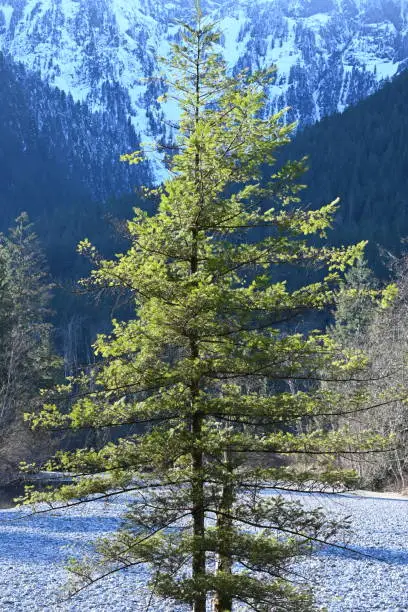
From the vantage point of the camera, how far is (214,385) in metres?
6.75

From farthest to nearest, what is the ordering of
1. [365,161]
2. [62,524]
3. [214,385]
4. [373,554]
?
1. [365,161]
2. [62,524]
3. [373,554]
4. [214,385]

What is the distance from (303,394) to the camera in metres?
6.29

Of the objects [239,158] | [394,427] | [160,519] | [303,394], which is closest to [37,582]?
[160,519]

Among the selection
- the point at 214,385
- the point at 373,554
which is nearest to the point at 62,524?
the point at 373,554

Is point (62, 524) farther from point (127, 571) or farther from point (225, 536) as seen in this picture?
point (225, 536)

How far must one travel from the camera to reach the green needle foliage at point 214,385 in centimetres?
609

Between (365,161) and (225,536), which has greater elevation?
(365,161)

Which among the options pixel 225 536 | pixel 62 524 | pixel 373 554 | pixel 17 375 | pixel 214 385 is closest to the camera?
pixel 225 536

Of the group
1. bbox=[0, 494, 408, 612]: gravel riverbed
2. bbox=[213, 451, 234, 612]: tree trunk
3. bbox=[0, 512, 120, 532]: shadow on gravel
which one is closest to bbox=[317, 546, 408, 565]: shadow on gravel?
bbox=[0, 494, 408, 612]: gravel riverbed

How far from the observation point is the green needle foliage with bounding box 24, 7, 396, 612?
6.09 metres

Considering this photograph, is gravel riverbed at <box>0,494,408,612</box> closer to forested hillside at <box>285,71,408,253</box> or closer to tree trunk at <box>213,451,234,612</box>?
tree trunk at <box>213,451,234,612</box>

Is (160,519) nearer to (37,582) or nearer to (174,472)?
(174,472)

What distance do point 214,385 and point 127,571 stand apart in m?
8.51

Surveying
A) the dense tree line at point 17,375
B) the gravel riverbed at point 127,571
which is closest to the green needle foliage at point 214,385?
the gravel riverbed at point 127,571
